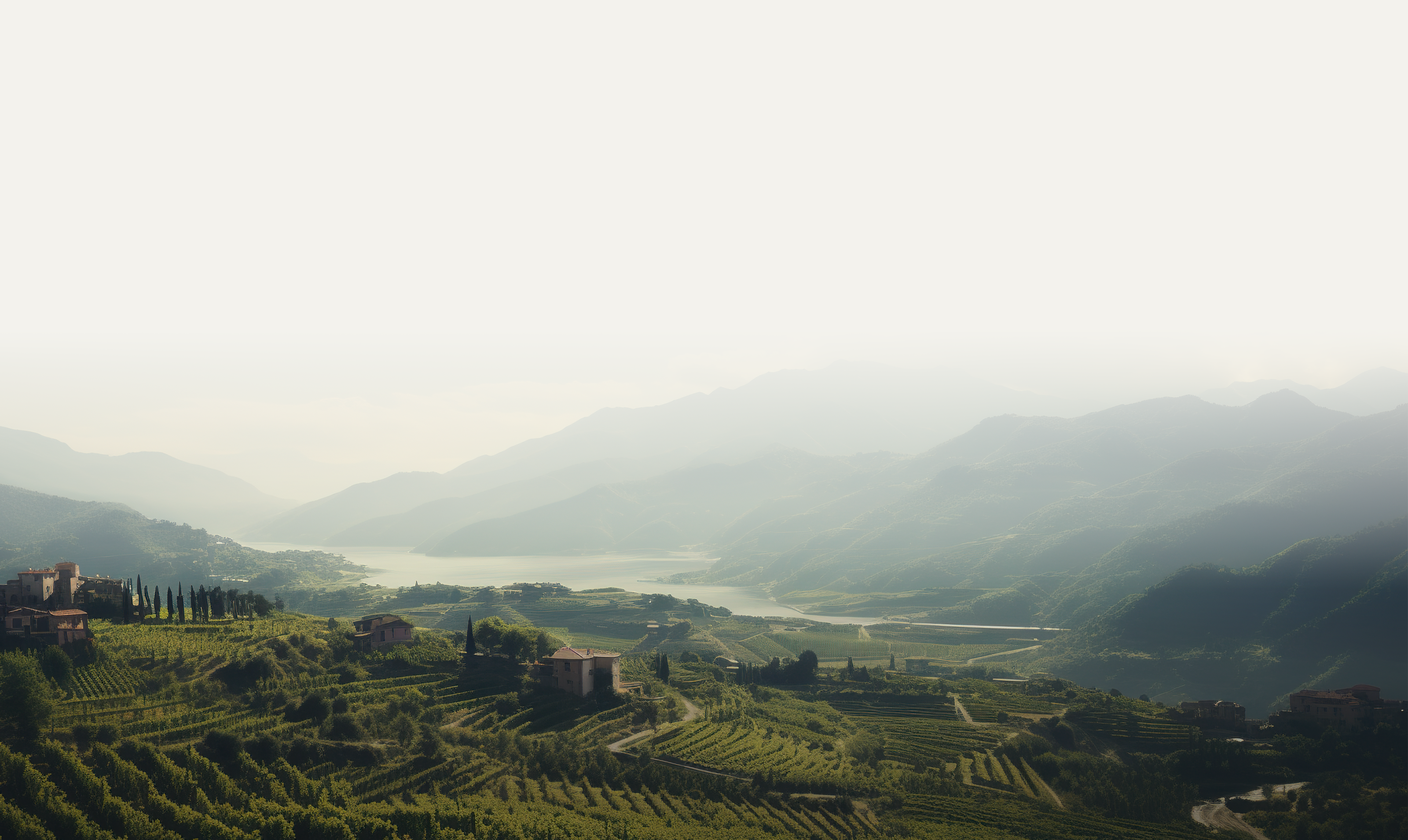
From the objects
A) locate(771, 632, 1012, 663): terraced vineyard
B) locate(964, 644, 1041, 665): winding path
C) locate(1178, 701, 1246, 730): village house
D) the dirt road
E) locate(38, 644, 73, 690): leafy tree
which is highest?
locate(38, 644, 73, 690): leafy tree

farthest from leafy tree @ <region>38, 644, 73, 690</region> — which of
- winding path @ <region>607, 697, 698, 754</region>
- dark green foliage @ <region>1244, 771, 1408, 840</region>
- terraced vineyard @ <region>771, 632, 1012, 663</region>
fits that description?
terraced vineyard @ <region>771, 632, 1012, 663</region>

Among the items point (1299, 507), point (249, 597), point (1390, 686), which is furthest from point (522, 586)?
point (1299, 507)

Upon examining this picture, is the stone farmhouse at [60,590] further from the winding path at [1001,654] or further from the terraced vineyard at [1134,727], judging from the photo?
the winding path at [1001,654]

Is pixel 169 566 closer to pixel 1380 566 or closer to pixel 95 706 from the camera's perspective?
pixel 95 706

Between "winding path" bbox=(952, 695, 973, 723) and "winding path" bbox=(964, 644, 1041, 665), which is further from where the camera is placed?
"winding path" bbox=(964, 644, 1041, 665)

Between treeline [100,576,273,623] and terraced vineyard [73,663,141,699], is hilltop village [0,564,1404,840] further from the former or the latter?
treeline [100,576,273,623]

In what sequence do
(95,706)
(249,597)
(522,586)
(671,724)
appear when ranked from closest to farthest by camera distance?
(95,706) < (671,724) < (249,597) < (522,586)

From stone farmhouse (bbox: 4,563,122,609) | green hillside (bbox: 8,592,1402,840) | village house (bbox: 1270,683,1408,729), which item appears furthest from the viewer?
village house (bbox: 1270,683,1408,729)

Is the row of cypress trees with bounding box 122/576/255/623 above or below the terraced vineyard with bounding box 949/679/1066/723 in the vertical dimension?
above
